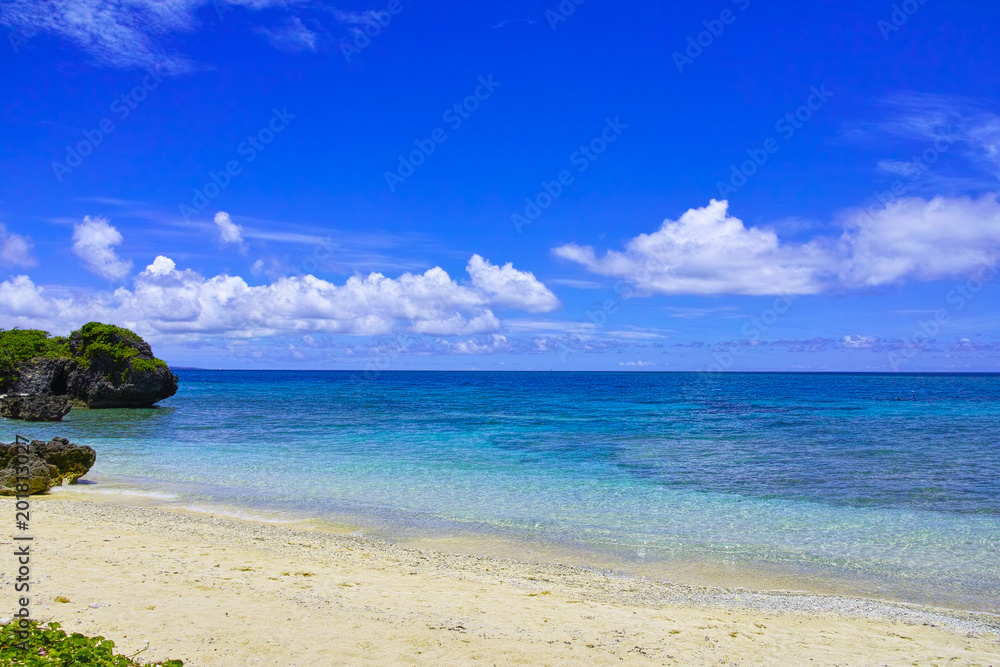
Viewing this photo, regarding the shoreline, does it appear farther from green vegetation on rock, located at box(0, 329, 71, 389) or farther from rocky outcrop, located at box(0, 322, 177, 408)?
green vegetation on rock, located at box(0, 329, 71, 389)

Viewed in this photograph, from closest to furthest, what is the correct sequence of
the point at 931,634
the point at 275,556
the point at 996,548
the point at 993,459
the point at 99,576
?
the point at 931,634, the point at 99,576, the point at 275,556, the point at 996,548, the point at 993,459

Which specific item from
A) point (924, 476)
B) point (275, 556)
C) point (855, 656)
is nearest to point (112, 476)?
point (275, 556)

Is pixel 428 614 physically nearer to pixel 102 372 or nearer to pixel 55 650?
pixel 55 650

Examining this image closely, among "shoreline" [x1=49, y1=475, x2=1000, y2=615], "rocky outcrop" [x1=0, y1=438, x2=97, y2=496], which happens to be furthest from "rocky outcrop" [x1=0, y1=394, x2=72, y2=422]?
"shoreline" [x1=49, y1=475, x2=1000, y2=615]

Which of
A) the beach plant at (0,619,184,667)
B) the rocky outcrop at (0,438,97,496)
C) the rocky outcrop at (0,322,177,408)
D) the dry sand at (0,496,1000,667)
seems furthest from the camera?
the rocky outcrop at (0,322,177,408)

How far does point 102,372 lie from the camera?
49.3 meters

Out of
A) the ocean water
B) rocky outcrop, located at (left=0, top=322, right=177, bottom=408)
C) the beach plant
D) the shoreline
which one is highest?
rocky outcrop, located at (left=0, top=322, right=177, bottom=408)

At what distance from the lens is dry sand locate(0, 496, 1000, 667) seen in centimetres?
716

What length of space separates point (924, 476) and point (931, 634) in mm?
15315

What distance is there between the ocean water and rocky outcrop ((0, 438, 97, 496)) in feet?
3.06

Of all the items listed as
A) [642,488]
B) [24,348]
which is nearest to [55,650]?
[642,488]

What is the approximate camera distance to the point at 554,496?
59.1ft

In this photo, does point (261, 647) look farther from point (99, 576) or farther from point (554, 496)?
point (554, 496)

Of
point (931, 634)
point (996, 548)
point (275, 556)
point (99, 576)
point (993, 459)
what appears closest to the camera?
point (931, 634)
